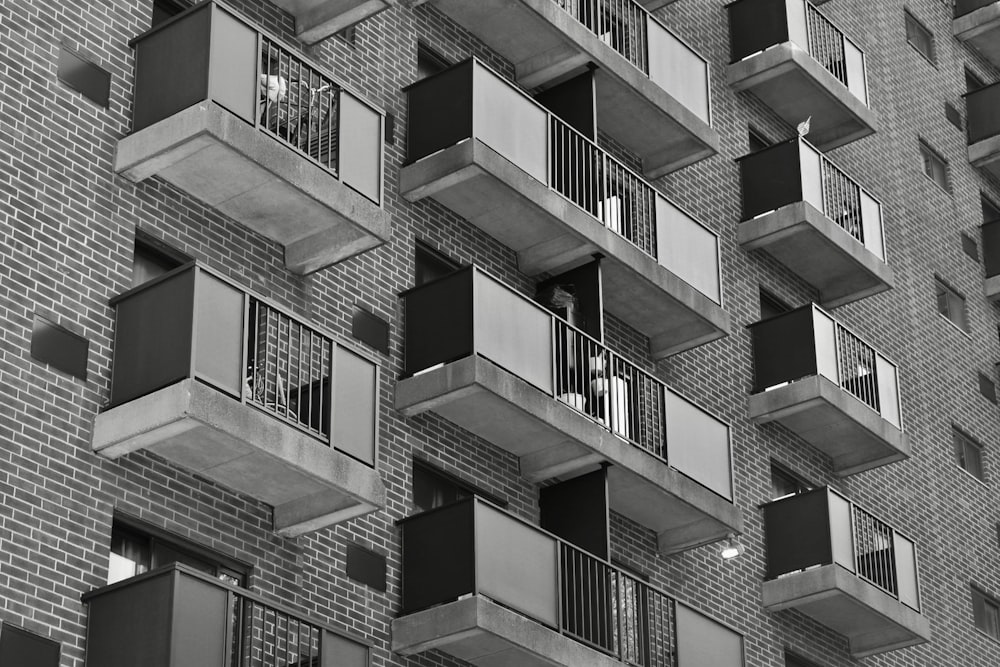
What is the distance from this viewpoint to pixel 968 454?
4088 centimetres

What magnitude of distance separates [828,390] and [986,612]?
756cm

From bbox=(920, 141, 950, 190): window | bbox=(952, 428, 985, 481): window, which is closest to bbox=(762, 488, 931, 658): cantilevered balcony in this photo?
bbox=(952, 428, 985, 481): window

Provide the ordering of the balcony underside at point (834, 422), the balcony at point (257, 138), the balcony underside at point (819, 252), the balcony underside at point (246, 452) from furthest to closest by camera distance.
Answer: the balcony underside at point (819, 252) < the balcony underside at point (834, 422) < the balcony at point (257, 138) < the balcony underside at point (246, 452)

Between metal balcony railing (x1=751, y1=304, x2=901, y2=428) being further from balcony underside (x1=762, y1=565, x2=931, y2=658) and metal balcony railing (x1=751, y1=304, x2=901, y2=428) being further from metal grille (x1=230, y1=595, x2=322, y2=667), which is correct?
metal grille (x1=230, y1=595, x2=322, y2=667)

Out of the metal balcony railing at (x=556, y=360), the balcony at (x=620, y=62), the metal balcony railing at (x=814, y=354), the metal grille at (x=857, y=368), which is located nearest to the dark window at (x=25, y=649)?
the metal balcony railing at (x=556, y=360)

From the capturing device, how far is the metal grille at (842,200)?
36.8 metres

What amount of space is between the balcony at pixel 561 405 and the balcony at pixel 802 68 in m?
8.98

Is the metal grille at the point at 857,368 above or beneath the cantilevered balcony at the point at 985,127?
beneath

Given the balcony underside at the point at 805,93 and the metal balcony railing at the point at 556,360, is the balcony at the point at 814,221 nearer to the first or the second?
the balcony underside at the point at 805,93

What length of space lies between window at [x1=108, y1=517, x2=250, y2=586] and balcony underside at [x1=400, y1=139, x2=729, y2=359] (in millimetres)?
7101

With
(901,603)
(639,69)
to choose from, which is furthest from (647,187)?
(901,603)

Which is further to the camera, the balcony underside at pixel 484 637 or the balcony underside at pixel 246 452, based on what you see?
the balcony underside at pixel 484 637

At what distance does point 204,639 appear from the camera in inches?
826

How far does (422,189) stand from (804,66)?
11518 mm
